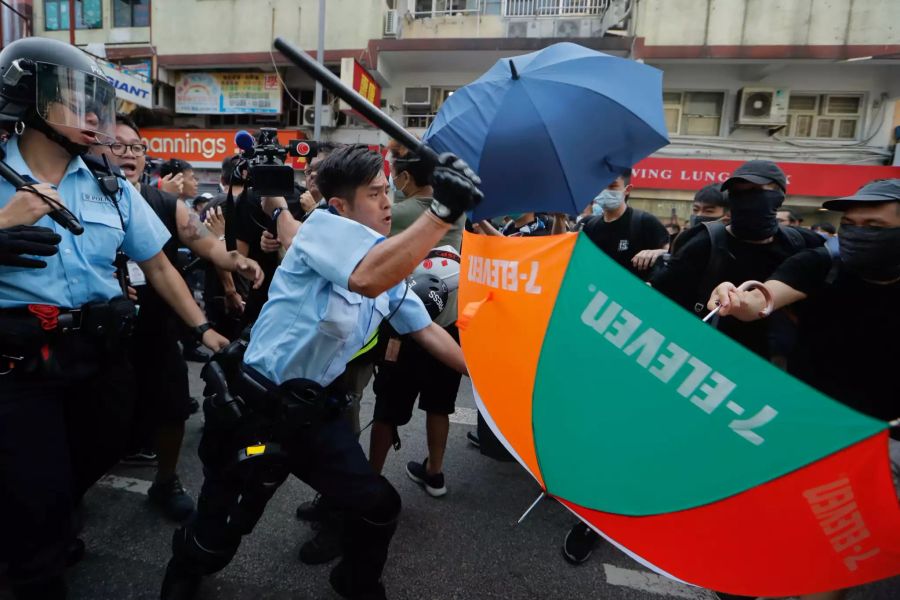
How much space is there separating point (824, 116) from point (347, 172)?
15.1 meters

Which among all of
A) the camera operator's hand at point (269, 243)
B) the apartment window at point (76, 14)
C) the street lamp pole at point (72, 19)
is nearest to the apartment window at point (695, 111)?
the camera operator's hand at point (269, 243)

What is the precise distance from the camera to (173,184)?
4.49 meters

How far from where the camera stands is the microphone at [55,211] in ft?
5.52

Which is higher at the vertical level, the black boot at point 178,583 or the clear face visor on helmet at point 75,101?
the clear face visor on helmet at point 75,101

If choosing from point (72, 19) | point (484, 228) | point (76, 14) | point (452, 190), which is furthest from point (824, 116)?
point (76, 14)

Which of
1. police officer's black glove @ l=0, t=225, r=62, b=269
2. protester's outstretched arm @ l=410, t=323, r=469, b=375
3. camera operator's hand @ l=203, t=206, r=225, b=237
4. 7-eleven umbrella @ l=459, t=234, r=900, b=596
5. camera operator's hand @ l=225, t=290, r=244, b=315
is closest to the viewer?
7-eleven umbrella @ l=459, t=234, r=900, b=596

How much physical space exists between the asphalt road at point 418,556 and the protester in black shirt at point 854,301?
0.89 metres

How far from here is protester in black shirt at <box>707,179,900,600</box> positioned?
1742 millimetres

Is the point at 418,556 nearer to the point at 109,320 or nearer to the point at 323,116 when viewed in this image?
the point at 109,320

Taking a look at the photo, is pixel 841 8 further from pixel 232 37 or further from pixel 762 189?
pixel 232 37

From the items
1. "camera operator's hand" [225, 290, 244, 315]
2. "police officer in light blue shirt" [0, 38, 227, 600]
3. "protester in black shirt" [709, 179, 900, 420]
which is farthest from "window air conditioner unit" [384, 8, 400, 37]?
"protester in black shirt" [709, 179, 900, 420]

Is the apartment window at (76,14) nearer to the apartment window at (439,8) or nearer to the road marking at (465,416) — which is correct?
the apartment window at (439,8)

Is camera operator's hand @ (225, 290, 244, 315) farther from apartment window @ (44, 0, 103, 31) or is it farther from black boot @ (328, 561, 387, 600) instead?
apartment window @ (44, 0, 103, 31)

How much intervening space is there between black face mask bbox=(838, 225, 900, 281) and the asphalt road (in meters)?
1.29
